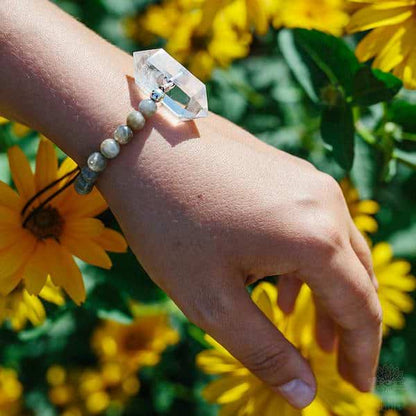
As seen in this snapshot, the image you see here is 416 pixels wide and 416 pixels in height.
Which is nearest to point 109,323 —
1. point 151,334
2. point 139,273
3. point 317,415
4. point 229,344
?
point 151,334

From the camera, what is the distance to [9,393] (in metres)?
1.97

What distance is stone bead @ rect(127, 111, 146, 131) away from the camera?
0.99m

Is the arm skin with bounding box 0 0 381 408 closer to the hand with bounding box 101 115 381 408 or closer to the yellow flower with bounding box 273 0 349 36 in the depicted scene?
the hand with bounding box 101 115 381 408

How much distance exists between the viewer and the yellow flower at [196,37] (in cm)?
192

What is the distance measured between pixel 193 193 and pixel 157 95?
168mm

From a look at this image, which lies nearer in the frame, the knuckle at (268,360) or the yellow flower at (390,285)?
the knuckle at (268,360)

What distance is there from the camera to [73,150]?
41.0 inches

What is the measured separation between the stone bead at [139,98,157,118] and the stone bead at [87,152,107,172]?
0.30ft

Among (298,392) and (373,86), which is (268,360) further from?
(373,86)

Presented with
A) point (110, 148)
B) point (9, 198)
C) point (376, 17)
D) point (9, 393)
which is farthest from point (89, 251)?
point (9, 393)

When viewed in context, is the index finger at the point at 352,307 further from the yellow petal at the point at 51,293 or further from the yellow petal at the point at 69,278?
the yellow petal at the point at 51,293

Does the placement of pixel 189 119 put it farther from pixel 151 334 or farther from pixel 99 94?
pixel 151 334

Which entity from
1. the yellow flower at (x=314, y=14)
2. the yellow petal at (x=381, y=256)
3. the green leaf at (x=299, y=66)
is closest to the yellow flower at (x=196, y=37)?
the yellow flower at (x=314, y=14)

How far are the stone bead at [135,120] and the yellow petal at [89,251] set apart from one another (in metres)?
0.30
